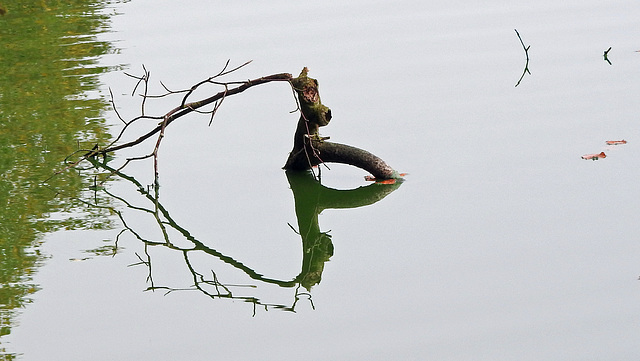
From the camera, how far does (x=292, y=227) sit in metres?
6.46

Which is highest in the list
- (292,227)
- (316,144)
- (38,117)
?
(38,117)

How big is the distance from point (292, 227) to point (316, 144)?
0.85 meters

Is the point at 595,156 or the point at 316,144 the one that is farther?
the point at 595,156

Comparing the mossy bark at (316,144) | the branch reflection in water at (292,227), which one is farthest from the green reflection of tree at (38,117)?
the mossy bark at (316,144)

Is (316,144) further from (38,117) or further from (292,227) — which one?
(38,117)

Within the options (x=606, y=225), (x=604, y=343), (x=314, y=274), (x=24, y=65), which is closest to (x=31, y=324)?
(x=314, y=274)

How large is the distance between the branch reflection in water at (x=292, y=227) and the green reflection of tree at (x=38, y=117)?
36cm

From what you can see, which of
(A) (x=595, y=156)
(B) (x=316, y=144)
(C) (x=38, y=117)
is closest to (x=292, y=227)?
(B) (x=316, y=144)

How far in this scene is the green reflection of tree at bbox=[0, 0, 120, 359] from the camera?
20.3 ft

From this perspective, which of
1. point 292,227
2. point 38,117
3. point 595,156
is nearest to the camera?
point 292,227

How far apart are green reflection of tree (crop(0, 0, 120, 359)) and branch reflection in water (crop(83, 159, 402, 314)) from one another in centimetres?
36

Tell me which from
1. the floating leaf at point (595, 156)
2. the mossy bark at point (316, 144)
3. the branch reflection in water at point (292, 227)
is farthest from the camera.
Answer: the floating leaf at point (595, 156)

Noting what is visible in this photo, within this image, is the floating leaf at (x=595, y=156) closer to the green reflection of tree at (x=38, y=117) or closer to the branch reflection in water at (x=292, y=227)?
the branch reflection in water at (x=292, y=227)

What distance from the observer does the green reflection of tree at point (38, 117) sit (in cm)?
618
